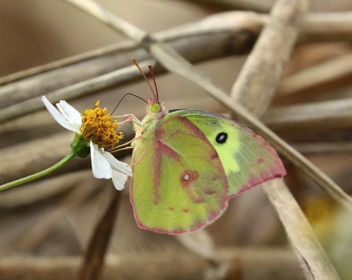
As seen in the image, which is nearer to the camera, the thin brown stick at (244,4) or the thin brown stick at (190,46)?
the thin brown stick at (190,46)

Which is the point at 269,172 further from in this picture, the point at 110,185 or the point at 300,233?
the point at 110,185

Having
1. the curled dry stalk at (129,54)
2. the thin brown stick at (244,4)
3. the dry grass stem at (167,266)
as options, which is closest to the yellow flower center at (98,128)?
the curled dry stalk at (129,54)

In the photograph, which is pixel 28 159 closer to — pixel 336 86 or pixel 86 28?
pixel 336 86

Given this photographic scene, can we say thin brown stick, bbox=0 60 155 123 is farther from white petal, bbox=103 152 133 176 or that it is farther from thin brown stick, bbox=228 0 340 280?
thin brown stick, bbox=228 0 340 280

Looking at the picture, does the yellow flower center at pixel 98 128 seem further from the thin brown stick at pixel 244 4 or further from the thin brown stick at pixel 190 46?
the thin brown stick at pixel 244 4

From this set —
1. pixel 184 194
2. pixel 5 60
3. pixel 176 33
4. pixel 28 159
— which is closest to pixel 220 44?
pixel 176 33

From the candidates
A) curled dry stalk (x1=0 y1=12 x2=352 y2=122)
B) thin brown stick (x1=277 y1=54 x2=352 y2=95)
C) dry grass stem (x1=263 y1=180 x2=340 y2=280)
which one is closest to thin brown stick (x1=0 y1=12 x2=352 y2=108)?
curled dry stalk (x1=0 y1=12 x2=352 y2=122)

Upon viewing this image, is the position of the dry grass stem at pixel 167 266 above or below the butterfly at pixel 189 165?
below
